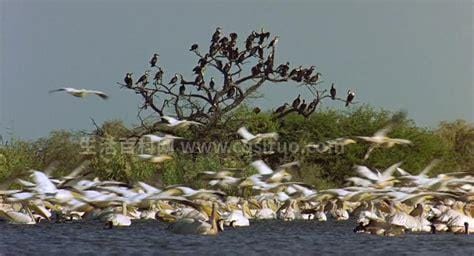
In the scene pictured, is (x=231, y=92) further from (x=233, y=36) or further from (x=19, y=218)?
(x=19, y=218)

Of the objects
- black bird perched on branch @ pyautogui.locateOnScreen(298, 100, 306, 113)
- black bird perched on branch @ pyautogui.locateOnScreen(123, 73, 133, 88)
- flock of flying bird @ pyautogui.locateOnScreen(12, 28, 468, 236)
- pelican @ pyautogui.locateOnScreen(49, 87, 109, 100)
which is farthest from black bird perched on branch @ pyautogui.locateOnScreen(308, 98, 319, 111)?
pelican @ pyautogui.locateOnScreen(49, 87, 109, 100)

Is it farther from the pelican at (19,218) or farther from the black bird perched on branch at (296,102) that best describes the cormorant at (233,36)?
the pelican at (19,218)

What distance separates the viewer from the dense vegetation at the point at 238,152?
35531mm

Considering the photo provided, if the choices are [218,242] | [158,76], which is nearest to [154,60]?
[158,76]

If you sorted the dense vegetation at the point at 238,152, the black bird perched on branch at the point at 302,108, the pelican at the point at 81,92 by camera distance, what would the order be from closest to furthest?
the pelican at the point at 81,92
the dense vegetation at the point at 238,152
the black bird perched on branch at the point at 302,108

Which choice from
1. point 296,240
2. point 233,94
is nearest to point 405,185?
point 296,240

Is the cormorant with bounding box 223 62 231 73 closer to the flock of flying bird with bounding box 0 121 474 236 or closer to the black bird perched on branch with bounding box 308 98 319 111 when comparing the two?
the black bird perched on branch with bounding box 308 98 319 111

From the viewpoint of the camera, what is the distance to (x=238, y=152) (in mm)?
38281

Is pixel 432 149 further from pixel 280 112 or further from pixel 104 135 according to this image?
pixel 104 135

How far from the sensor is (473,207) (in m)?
25.0

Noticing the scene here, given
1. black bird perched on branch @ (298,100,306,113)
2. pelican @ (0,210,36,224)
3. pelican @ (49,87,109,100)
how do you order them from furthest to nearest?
black bird perched on branch @ (298,100,306,113)
pelican @ (0,210,36,224)
pelican @ (49,87,109,100)

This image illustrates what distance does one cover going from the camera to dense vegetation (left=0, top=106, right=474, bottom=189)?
1399 inches

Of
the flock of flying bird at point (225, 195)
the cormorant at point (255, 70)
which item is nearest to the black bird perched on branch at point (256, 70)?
the cormorant at point (255, 70)

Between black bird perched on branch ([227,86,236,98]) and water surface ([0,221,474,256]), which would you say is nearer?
water surface ([0,221,474,256])
